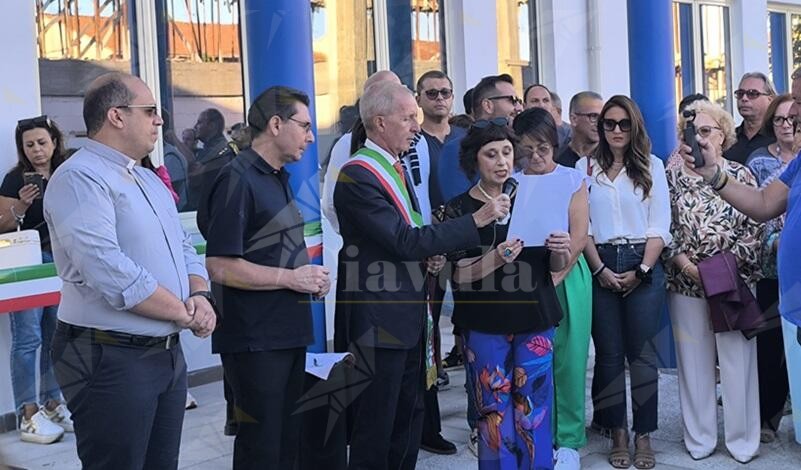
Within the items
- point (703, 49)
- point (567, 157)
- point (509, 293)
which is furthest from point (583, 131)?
point (703, 49)

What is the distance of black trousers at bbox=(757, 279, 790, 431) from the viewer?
505cm

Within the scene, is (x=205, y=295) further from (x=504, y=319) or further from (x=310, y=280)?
(x=504, y=319)

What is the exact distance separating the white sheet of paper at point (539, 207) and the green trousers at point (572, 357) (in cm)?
55

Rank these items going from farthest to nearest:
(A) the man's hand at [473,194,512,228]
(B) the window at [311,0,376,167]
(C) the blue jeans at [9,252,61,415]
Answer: (B) the window at [311,0,376,167] < (C) the blue jeans at [9,252,61,415] < (A) the man's hand at [473,194,512,228]

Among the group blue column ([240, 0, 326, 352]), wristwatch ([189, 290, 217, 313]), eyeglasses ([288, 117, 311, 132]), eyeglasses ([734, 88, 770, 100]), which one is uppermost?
blue column ([240, 0, 326, 352])

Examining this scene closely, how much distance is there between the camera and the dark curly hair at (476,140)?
400 centimetres

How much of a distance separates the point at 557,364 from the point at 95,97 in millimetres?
2637

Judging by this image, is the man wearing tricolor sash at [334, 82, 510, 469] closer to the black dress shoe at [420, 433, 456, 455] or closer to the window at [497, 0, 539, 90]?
the black dress shoe at [420, 433, 456, 455]

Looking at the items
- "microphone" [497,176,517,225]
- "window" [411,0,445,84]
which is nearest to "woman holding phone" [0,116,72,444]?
"microphone" [497,176,517,225]

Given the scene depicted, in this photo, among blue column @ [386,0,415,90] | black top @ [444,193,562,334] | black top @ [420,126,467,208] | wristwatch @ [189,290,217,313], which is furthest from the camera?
blue column @ [386,0,415,90]

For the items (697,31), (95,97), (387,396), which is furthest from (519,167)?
(697,31)

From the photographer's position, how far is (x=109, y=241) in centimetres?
284

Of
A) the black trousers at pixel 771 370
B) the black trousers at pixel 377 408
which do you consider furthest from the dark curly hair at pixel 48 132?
the black trousers at pixel 771 370

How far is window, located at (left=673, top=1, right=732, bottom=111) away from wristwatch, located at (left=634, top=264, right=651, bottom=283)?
24.5 ft
